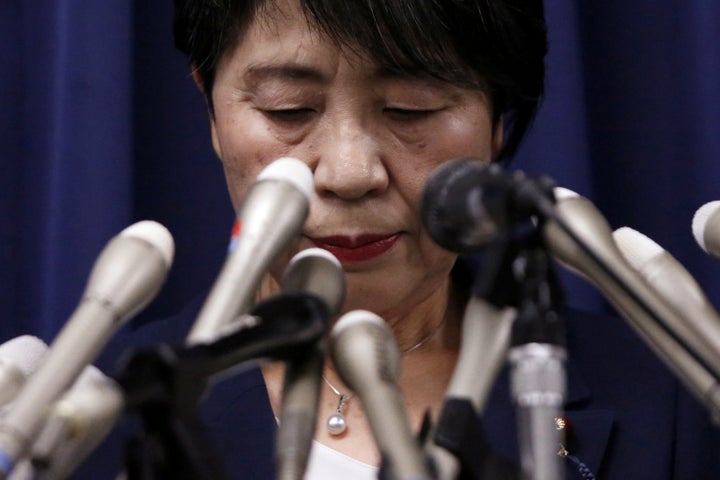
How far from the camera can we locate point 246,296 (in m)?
0.61

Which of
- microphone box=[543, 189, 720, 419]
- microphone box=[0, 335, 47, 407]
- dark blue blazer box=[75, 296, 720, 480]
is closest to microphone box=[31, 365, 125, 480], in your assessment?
microphone box=[0, 335, 47, 407]

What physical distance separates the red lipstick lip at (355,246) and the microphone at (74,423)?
1.47ft

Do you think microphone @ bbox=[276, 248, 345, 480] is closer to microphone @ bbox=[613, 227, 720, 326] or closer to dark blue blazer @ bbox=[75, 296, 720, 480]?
microphone @ bbox=[613, 227, 720, 326]

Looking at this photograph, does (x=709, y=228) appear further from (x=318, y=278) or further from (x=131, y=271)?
(x=131, y=271)

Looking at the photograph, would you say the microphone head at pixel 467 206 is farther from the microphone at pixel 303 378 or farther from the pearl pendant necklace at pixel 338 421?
the pearl pendant necklace at pixel 338 421

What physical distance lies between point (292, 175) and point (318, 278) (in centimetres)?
6

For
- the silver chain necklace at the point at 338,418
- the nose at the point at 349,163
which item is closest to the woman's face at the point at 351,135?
the nose at the point at 349,163

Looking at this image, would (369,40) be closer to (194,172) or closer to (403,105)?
(403,105)

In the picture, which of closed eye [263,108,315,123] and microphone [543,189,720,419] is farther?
closed eye [263,108,315,123]

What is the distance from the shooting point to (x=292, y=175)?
671mm

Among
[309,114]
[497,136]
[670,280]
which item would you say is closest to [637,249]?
[670,280]

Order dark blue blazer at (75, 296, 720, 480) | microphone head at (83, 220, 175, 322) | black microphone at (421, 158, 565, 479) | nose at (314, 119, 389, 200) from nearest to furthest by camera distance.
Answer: black microphone at (421, 158, 565, 479)
microphone head at (83, 220, 175, 322)
nose at (314, 119, 389, 200)
dark blue blazer at (75, 296, 720, 480)

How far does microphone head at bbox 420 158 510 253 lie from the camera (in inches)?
22.5

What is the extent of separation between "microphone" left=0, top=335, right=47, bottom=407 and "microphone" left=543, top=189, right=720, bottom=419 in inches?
13.3
